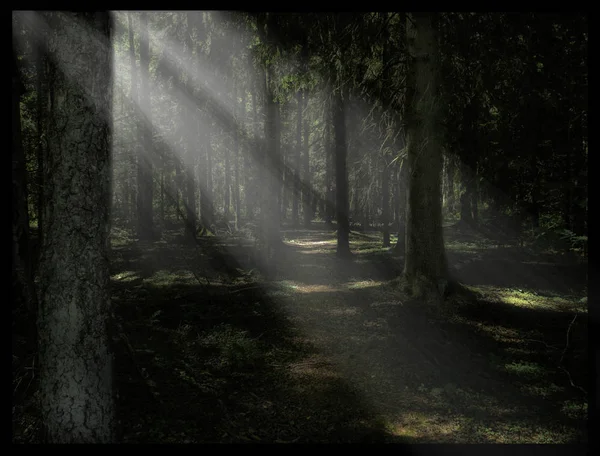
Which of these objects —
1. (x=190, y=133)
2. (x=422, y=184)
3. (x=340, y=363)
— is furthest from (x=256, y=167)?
(x=340, y=363)

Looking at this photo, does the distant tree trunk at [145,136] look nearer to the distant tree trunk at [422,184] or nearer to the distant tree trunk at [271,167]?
the distant tree trunk at [271,167]

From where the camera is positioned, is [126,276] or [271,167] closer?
[126,276]

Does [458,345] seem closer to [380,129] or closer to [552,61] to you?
[380,129]

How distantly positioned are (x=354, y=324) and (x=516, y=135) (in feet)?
45.1

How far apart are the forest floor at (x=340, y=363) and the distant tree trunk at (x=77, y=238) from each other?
58 cm

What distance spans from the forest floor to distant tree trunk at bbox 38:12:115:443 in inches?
22.7

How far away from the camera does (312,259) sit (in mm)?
18062

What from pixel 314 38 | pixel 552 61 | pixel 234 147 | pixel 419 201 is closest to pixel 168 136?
pixel 234 147

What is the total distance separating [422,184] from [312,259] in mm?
8884

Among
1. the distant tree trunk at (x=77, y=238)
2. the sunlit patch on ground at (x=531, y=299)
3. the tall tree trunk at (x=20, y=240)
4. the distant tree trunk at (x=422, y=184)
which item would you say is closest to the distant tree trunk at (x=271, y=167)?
the distant tree trunk at (x=422, y=184)

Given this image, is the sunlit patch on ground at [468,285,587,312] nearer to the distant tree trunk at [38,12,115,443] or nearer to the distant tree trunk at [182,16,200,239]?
the distant tree trunk at [38,12,115,443]

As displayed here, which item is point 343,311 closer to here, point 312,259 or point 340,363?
point 340,363

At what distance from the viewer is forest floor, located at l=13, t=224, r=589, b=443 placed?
199 inches

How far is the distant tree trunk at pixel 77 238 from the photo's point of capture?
11.5ft
